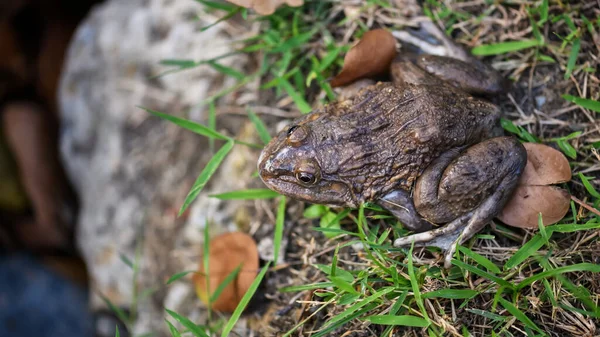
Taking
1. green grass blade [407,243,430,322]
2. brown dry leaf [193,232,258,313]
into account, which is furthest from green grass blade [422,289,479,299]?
brown dry leaf [193,232,258,313]

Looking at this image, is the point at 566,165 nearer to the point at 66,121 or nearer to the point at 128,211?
the point at 128,211

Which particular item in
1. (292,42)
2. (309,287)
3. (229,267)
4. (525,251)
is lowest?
(229,267)

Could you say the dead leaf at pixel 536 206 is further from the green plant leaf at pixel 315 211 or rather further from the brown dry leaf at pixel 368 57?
the brown dry leaf at pixel 368 57

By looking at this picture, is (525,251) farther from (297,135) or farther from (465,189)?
(297,135)

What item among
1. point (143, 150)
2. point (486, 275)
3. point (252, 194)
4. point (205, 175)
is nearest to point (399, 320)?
point (486, 275)

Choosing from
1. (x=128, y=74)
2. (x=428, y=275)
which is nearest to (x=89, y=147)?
(x=128, y=74)

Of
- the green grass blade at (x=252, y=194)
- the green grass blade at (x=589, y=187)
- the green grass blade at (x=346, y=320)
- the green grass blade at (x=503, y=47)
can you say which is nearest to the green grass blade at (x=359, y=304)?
the green grass blade at (x=346, y=320)

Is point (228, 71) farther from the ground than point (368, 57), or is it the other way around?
point (368, 57)
